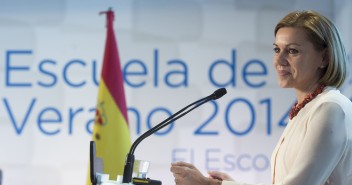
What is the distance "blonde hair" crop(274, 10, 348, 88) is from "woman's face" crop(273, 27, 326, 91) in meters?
0.02

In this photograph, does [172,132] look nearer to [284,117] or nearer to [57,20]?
[284,117]

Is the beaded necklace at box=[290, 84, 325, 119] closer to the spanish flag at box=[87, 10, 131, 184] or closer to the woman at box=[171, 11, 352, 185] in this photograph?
the woman at box=[171, 11, 352, 185]

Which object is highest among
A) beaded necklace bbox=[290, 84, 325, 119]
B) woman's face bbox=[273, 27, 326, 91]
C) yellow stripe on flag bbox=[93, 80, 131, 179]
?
woman's face bbox=[273, 27, 326, 91]

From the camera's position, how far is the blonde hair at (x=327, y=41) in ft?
6.88

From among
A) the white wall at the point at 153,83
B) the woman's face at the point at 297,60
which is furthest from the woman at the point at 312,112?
the white wall at the point at 153,83

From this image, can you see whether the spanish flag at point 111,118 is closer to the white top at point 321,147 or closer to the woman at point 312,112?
the woman at point 312,112

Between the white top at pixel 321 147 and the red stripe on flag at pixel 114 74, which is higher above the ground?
the red stripe on flag at pixel 114 74

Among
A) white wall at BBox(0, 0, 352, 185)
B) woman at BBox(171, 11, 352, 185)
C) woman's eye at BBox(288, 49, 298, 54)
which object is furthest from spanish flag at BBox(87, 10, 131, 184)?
woman's eye at BBox(288, 49, 298, 54)

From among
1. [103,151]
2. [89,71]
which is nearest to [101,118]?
[103,151]

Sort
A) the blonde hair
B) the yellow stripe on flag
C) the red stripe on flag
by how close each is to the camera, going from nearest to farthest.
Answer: the blonde hair
the yellow stripe on flag
the red stripe on flag

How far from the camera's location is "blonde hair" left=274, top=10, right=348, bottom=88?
6.88ft

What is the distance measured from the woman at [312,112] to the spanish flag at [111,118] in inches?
88.1

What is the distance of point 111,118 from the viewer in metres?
4.41

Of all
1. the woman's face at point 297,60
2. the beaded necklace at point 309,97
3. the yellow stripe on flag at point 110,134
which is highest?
the woman's face at point 297,60
